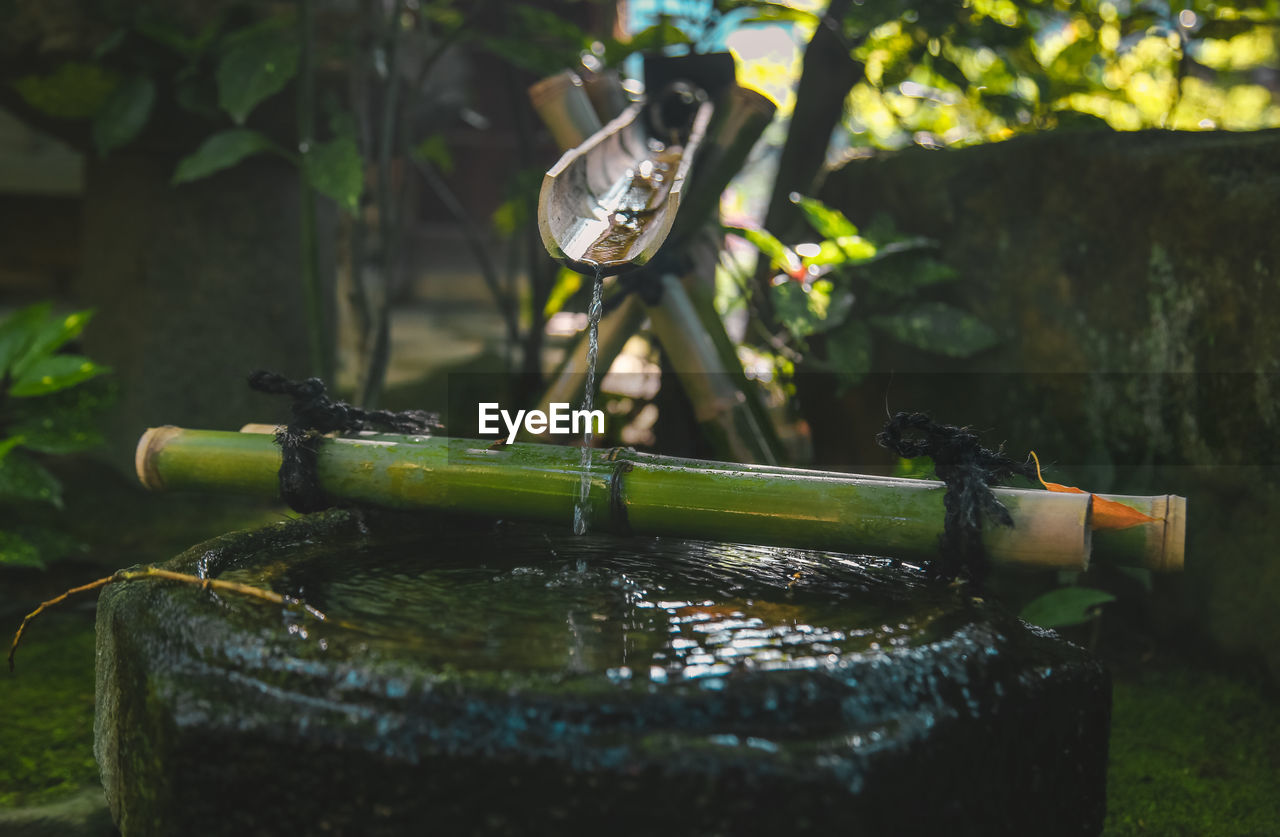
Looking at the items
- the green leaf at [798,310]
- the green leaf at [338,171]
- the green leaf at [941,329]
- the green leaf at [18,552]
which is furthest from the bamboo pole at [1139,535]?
the green leaf at [18,552]

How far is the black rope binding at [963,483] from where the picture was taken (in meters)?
1.48

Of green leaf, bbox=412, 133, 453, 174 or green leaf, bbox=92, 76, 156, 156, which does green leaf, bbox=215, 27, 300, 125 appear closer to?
green leaf, bbox=92, 76, 156, 156

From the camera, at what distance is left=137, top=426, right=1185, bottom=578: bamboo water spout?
148 centimetres

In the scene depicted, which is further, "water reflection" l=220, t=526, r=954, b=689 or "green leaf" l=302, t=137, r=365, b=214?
"green leaf" l=302, t=137, r=365, b=214

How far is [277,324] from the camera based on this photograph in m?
3.98

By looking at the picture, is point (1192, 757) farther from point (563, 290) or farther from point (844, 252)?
point (563, 290)

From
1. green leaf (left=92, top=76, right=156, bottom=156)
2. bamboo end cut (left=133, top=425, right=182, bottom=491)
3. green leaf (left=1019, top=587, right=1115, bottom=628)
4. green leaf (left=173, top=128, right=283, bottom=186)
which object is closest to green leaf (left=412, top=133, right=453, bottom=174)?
green leaf (left=92, top=76, right=156, bottom=156)

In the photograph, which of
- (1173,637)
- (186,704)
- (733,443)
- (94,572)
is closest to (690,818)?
(186,704)

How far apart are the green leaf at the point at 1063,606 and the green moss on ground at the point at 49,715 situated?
205cm

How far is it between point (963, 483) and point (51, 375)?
2436 millimetres

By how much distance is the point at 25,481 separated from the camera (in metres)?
2.64

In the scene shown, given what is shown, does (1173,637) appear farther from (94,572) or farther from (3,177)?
(3,177)

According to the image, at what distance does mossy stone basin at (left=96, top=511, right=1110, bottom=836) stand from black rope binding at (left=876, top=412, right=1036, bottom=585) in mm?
64

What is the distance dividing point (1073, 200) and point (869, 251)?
575 mm
